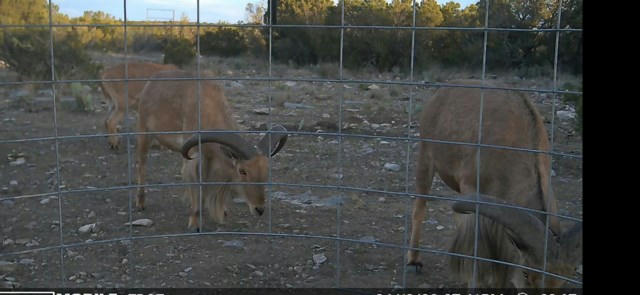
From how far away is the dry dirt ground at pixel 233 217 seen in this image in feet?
19.1

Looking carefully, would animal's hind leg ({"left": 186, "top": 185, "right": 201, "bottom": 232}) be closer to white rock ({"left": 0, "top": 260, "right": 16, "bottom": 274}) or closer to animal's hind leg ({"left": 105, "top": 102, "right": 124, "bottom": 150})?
white rock ({"left": 0, "top": 260, "right": 16, "bottom": 274})

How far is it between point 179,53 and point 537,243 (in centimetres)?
1502

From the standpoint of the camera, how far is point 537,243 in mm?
4340

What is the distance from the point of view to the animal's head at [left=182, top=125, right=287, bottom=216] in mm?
7043

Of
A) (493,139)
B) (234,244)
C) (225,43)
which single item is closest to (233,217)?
(234,244)

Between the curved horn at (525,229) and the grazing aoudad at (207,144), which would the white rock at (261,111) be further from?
the curved horn at (525,229)

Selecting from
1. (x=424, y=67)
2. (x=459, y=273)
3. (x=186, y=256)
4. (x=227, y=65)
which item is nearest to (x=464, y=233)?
(x=459, y=273)

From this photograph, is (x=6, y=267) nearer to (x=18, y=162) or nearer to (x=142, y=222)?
(x=142, y=222)

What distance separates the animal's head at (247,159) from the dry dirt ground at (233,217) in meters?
0.40

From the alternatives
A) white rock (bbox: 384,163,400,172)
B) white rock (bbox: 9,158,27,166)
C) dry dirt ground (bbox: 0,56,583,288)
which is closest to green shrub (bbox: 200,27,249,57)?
dry dirt ground (bbox: 0,56,583,288)

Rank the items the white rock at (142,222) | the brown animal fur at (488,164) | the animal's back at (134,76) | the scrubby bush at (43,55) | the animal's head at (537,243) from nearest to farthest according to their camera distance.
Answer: the animal's head at (537,243) → the brown animal fur at (488,164) → the white rock at (142,222) → the animal's back at (134,76) → the scrubby bush at (43,55)

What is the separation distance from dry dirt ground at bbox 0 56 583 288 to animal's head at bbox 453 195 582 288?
66 cm

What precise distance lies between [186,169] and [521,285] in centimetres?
435

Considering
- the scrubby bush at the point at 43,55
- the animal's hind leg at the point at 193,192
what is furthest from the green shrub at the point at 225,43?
the animal's hind leg at the point at 193,192
